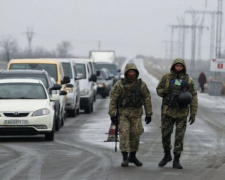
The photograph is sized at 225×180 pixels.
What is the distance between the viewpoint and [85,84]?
1302 inches

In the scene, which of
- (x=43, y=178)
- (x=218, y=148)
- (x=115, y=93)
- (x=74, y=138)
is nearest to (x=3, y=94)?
(x=74, y=138)

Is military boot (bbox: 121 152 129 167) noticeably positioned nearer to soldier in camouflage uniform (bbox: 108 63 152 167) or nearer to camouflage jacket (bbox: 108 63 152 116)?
soldier in camouflage uniform (bbox: 108 63 152 167)

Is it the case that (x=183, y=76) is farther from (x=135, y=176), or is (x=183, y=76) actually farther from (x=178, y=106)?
(x=135, y=176)

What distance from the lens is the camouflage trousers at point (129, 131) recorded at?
1385cm

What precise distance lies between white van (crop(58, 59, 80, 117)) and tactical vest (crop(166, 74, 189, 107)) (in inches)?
551

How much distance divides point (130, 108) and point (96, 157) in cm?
177

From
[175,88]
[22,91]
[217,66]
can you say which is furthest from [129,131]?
[217,66]

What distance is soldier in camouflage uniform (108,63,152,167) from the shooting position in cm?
1386

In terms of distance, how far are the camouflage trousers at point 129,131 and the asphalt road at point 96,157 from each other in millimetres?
337

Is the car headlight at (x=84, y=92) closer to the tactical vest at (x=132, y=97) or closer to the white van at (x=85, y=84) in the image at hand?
the white van at (x=85, y=84)

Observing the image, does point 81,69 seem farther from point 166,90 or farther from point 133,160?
point 166,90

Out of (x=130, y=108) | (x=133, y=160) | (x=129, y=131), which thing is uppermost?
(x=130, y=108)

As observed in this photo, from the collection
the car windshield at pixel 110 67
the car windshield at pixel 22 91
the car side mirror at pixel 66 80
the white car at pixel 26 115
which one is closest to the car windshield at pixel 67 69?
the car side mirror at pixel 66 80

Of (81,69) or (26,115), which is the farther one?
(81,69)
